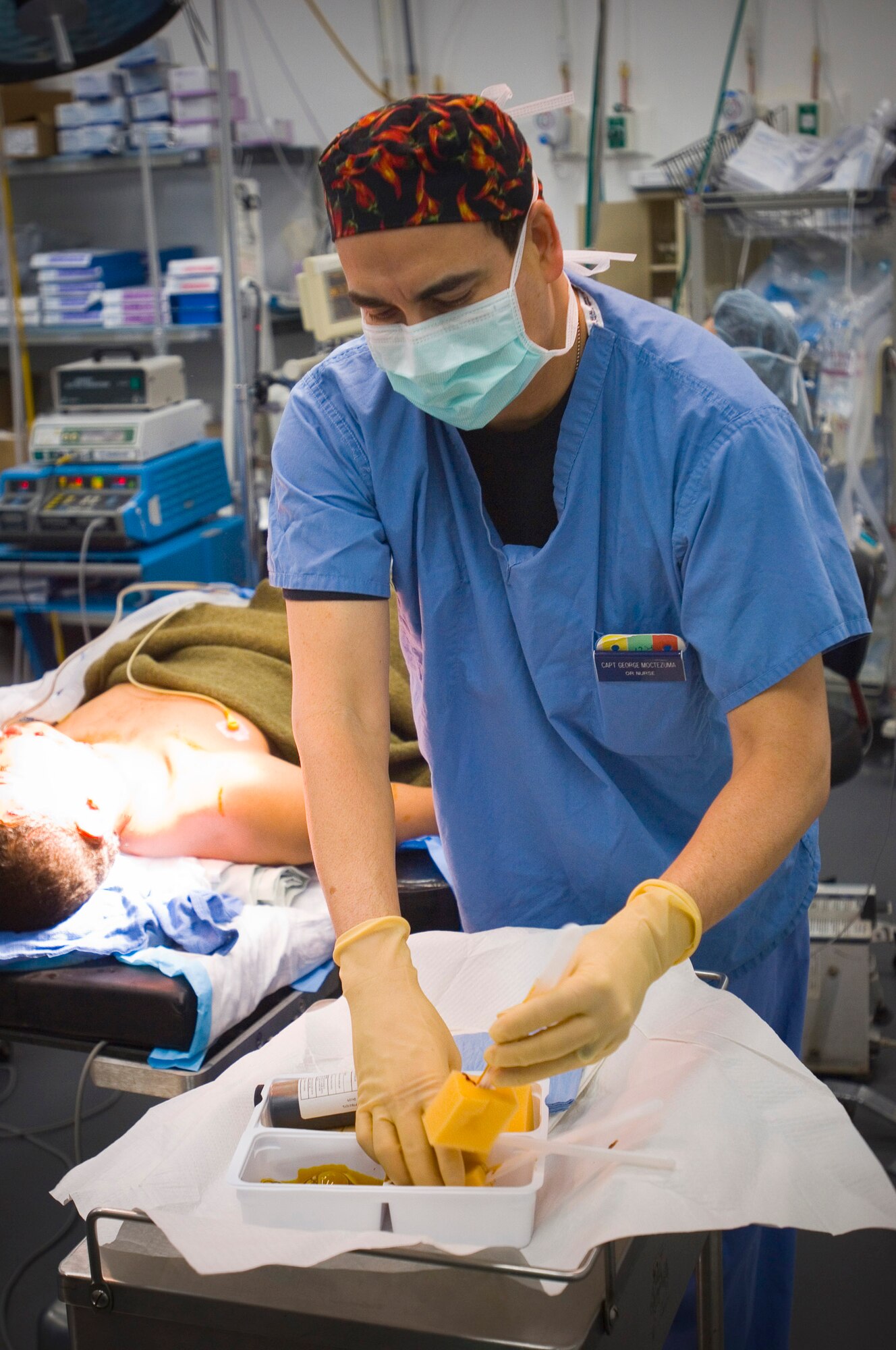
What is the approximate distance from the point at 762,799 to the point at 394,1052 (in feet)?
1.16

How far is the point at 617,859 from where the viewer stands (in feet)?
3.81

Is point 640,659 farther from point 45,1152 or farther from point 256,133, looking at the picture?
point 256,133

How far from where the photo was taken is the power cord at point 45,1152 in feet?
5.36

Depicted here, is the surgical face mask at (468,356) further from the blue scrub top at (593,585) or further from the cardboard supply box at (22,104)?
the cardboard supply box at (22,104)

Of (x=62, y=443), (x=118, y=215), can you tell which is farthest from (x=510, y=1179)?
(x=118, y=215)

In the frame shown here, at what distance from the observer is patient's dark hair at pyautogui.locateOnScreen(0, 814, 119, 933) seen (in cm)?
171

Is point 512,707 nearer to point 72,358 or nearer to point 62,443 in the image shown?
point 62,443

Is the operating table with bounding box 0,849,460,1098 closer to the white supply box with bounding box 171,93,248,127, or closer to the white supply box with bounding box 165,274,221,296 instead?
the white supply box with bounding box 165,274,221,296

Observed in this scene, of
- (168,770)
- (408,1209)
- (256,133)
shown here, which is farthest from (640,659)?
(256,133)

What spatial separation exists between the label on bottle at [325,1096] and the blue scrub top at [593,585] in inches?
14.0

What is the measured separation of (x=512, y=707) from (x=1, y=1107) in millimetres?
1644

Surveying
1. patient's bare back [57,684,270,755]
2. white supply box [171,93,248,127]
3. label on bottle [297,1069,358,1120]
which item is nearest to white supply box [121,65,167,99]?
white supply box [171,93,248,127]

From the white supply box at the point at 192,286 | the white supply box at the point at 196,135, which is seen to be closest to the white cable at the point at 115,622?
the white supply box at the point at 192,286

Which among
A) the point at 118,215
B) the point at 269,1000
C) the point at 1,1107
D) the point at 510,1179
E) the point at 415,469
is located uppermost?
the point at 118,215
